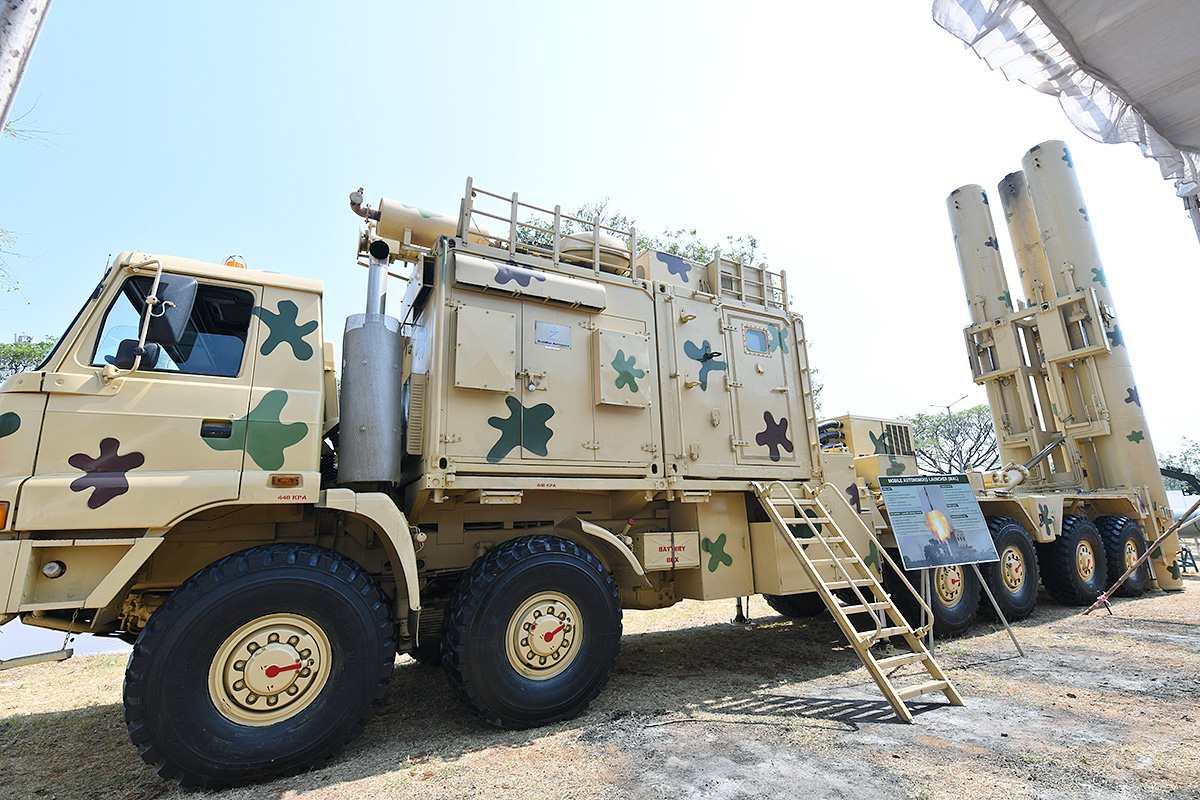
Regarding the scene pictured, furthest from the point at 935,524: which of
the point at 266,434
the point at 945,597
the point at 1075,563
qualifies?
the point at 266,434

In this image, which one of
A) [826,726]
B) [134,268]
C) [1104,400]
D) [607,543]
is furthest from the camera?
[1104,400]

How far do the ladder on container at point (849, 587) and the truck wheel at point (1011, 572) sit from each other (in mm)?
2839

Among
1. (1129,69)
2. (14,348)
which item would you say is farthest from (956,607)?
(14,348)

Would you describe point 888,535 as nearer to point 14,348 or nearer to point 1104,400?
point 1104,400

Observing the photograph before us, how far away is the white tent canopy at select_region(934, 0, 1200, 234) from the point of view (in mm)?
1712

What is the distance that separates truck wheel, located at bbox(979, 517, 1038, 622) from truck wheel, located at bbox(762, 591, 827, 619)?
213cm

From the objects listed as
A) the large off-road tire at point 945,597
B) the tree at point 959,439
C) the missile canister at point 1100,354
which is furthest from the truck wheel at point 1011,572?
the tree at point 959,439

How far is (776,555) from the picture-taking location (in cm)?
557

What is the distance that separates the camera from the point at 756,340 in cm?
643

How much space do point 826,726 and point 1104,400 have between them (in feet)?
35.6

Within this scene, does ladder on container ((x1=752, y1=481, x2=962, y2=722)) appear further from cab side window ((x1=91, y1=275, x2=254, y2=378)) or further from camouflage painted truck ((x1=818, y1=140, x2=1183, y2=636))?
cab side window ((x1=91, y1=275, x2=254, y2=378))

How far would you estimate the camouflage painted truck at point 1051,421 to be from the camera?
8.48 meters

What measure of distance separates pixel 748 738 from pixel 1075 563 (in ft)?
26.7

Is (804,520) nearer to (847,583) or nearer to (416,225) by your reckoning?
(847,583)
